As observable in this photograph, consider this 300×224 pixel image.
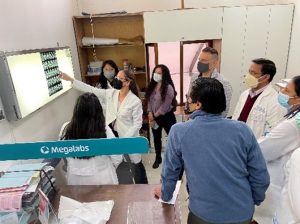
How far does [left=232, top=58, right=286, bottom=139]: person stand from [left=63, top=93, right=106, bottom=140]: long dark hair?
4.36ft

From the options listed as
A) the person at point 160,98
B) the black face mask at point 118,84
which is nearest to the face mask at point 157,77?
the person at point 160,98

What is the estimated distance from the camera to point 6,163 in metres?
1.69

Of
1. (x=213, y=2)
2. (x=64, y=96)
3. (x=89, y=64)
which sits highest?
(x=213, y=2)

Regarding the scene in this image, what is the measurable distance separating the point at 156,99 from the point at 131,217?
207 centimetres

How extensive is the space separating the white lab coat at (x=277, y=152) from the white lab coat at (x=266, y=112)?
0.46 metres

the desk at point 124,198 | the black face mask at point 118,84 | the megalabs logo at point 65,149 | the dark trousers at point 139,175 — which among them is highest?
the megalabs logo at point 65,149

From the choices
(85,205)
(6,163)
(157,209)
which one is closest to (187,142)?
(157,209)

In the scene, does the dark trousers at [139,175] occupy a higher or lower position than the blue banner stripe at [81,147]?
lower

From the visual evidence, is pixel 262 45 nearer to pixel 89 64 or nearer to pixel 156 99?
pixel 156 99

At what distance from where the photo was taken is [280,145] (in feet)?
5.02

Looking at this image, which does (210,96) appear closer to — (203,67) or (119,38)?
(203,67)

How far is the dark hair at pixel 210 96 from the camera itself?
1.12m

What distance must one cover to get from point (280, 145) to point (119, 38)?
9.32 feet

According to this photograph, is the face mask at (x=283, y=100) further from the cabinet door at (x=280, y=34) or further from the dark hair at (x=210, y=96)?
the cabinet door at (x=280, y=34)
